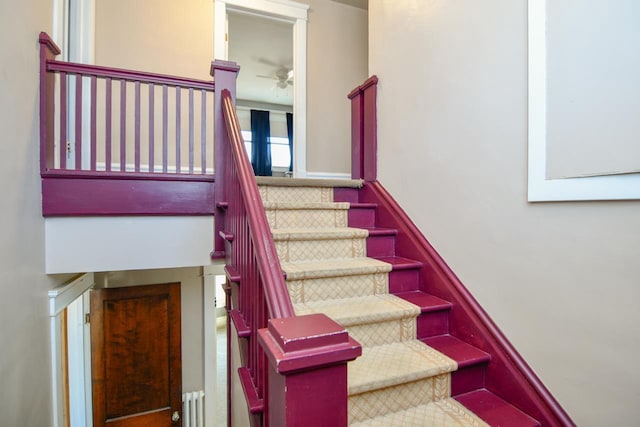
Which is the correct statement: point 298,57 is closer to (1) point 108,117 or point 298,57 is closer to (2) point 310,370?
(1) point 108,117

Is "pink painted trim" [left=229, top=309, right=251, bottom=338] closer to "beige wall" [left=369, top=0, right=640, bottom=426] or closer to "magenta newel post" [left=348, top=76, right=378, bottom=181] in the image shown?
"beige wall" [left=369, top=0, right=640, bottom=426]

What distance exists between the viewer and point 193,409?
11.0 ft

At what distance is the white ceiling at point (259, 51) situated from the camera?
416 centimetres

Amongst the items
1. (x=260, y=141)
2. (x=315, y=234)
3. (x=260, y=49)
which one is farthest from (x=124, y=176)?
(x=260, y=141)

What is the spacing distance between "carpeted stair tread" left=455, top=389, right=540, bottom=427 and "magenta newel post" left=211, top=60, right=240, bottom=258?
151 cm

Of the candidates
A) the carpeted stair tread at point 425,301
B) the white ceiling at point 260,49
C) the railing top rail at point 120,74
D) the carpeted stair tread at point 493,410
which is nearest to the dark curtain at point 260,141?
the white ceiling at point 260,49

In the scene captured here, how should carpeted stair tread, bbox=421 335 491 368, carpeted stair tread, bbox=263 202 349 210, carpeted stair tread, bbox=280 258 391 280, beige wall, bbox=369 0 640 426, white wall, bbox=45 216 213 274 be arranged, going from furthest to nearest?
carpeted stair tread, bbox=263 202 349 210 → white wall, bbox=45 216 213 274 → carpeted stair tread, bbox=280 258 391 280 → carpeted stair tread, bbox=421 335 491 368 → beige wall, bbox=369 0 640 426

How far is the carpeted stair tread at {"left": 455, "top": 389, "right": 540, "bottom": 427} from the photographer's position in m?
1.23

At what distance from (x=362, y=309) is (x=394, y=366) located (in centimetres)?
29

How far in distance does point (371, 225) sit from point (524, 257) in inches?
42.2

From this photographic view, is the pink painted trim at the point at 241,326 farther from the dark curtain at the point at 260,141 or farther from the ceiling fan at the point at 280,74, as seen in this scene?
the dark curtain at the point at 260,141

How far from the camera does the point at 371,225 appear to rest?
2295 millimetres

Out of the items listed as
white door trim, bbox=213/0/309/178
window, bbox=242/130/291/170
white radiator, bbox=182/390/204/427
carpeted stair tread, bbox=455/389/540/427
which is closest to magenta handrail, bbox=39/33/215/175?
white door trim, bbox=213/0/309/178

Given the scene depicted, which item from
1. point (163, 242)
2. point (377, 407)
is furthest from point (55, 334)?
point (377, 407)
